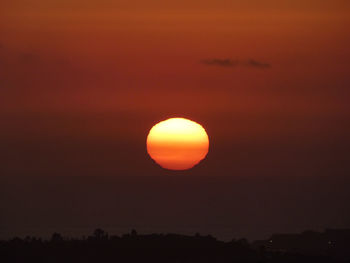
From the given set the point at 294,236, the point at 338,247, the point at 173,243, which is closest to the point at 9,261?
the point at 173,243

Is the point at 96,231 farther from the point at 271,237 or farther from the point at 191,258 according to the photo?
the point at 271,237

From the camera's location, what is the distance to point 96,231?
354 feet

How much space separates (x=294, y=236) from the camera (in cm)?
14212

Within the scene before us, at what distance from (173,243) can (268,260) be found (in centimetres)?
1101

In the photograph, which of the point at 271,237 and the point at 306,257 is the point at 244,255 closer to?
the point at 306,257

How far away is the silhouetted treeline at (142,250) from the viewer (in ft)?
317

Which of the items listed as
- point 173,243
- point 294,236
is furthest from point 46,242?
point 294,236

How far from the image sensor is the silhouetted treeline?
9650 centimetres

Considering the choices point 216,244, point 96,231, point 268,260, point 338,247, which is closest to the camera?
point 268,260

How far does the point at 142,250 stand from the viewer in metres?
102

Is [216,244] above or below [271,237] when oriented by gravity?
below

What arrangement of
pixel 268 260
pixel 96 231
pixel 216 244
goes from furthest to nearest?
pixel 96 231 < pixel 216 244 < pixel 268 260

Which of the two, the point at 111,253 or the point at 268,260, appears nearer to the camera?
the point at 268,260

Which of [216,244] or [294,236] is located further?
[294,236]
